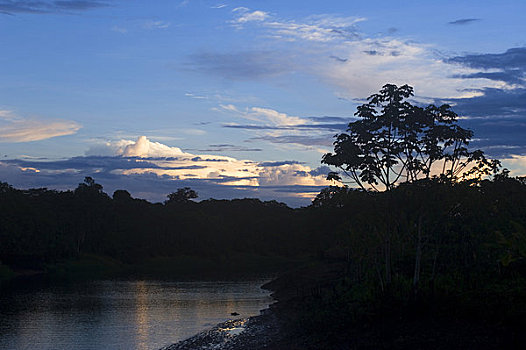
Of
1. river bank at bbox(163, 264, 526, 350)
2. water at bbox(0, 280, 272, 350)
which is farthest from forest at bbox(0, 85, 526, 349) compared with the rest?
water at bbox(0, 280, 272, 350)

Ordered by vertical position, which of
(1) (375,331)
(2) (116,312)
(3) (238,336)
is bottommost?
(2) (116,312)

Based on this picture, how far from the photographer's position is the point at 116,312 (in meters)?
59.9

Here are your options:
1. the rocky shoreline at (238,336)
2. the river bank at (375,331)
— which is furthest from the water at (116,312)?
the river bank at (375,331)

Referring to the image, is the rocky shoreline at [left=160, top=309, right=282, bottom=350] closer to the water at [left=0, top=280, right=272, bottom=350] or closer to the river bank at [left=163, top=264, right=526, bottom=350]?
the river bank at [left=163, top=264, right=526, bottom=350]

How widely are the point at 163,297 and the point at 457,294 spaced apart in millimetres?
47038

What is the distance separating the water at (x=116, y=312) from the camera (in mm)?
44438

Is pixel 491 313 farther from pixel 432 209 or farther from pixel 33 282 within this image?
pixel 33 282

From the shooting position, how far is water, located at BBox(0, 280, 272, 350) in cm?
4444

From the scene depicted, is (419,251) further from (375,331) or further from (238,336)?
(238,336)

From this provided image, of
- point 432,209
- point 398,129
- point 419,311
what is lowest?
point 419,311

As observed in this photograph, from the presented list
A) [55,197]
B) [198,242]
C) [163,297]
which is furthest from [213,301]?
[55,197]

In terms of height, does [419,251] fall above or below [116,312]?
above

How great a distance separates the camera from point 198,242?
156 metres

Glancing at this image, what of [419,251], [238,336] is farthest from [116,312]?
[419,251]
